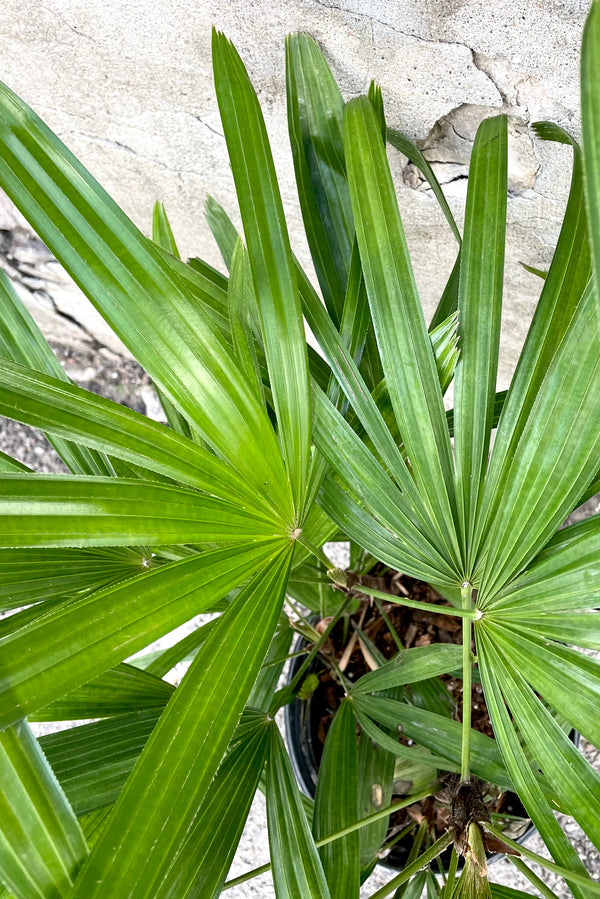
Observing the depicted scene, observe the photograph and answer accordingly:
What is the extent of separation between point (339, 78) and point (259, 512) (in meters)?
0.60

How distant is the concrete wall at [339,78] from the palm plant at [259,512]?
0.48 feet

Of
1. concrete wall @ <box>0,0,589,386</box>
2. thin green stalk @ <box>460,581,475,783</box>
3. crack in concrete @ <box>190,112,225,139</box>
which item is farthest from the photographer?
crack in concrete @ <box>190,112,225,139</box>

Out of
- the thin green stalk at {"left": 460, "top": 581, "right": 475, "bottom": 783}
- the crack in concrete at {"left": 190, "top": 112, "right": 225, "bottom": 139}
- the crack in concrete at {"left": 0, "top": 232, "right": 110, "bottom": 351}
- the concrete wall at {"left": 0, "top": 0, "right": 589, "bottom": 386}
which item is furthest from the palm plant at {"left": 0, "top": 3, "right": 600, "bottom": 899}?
the crack in concrete at {"left": 0, "top": 232, "right": 110, "bottom": 351}

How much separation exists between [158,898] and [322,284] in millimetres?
589

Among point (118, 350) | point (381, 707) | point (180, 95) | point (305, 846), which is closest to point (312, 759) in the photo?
point (381, 707)

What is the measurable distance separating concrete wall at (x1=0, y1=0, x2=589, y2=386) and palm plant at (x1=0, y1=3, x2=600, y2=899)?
0.48ft

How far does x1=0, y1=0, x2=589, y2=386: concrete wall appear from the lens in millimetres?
764

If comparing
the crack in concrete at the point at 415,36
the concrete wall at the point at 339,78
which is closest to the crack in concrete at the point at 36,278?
the concrete wall at the point at 339,78

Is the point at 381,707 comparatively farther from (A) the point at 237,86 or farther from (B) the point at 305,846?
(A) the point at 237,86

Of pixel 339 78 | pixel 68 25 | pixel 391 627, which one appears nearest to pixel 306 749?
pixel 391 627

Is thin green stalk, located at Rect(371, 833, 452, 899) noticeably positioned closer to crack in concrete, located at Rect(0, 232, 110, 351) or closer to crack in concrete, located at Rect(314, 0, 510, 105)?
crack in concrete, located at Rect(314, 0, 510, 105)

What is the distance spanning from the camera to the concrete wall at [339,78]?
2.51ft

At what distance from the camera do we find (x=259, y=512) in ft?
1.91

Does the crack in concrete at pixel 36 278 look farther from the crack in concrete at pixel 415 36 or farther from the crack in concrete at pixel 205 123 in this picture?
the crack in concrete at pixel 415 36
